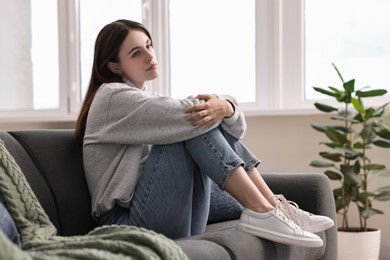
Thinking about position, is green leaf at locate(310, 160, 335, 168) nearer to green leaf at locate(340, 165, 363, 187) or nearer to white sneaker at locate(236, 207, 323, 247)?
green leaf at locate(340, 165, 363, 187)

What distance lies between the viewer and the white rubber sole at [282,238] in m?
2.34

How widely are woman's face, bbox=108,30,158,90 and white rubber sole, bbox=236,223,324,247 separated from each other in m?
0.71

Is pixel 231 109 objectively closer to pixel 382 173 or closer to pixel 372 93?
→ pixel 372 93

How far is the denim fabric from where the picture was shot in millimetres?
1899

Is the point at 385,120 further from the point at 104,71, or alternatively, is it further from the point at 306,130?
the point at 104,71

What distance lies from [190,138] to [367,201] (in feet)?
5.78

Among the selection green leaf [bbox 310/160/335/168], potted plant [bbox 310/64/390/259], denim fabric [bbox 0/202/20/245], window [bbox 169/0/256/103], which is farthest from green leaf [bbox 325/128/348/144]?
denim fabric [bbox 0/202/20/245]

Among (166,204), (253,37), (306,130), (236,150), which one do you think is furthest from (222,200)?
(253,37)

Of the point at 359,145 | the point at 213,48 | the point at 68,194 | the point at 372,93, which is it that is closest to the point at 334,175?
the point at 359,145

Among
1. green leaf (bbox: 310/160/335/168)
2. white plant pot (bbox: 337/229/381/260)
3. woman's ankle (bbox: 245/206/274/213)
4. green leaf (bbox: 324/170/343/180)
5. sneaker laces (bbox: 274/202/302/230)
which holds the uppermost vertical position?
woman's ankle (bbox: 245/206/274/213)

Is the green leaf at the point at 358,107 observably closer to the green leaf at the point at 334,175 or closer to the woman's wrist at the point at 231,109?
the green leaf at the point at 334,175

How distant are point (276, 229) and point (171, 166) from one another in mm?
379

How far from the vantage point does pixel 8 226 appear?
1920 mm

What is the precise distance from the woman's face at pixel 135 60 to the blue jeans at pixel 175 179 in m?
0.42
